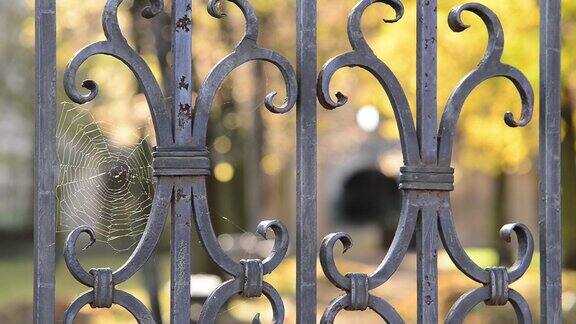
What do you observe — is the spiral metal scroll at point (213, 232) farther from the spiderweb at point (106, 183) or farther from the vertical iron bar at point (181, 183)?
the spiderweb at point (106, 183)

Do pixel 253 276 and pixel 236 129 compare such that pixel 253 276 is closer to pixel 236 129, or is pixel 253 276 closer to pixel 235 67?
pixel 235 67

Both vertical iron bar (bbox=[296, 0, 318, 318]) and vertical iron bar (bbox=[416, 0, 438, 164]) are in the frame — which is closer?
vertical iron bar (bbox=[296, 0, 318, 318])

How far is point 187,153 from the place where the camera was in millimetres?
2043

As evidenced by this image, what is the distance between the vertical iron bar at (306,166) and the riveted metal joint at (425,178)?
231 mm

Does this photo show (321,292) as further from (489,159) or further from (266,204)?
(266,204)

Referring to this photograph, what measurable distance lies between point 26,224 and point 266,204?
11.6 meters

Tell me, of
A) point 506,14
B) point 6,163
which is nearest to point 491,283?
point 506,14

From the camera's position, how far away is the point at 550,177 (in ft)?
7.68

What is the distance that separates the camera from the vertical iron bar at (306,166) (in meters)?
2.11

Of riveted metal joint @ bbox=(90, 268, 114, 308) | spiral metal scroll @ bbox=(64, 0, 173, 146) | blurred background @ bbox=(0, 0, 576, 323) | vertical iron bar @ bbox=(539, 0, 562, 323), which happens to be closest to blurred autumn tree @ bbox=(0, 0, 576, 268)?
blurred background @ bbox=(0, 0, 576, 323)

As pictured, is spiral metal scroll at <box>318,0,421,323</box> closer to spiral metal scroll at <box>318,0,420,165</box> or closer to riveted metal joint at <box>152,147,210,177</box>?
spiral metal scroll at <box>318,0,420,165</box>

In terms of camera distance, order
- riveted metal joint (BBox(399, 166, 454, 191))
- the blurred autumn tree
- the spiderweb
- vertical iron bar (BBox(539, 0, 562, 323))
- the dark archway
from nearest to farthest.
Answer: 1. riveted metal joint (BBox(399, 166, 454, 191))
2. vertical iron bar (BBox(539, 0, 562, 323))
3. the spiderweb
4. the blurred autumn tree
5. the dark archway

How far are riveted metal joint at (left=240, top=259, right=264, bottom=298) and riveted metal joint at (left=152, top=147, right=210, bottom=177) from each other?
0.23 m

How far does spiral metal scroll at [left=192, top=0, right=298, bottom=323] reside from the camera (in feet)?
6.68
